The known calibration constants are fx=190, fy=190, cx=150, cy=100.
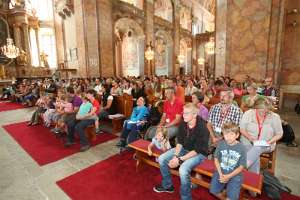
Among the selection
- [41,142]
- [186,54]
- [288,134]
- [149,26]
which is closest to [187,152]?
[288,134]

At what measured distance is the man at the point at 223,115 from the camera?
10.3 feet

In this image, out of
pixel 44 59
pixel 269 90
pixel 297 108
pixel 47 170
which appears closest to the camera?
pixel 47 170

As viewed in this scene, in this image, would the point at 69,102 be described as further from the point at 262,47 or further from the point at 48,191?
the point at 262,47

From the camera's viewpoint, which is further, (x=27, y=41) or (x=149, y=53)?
(x=27, y=41)

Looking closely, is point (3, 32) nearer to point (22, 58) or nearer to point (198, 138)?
point (22, 58)

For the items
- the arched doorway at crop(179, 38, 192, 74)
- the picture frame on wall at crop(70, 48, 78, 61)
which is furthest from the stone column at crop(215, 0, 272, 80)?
the arched doorway at crop(179, 38, 192, 74)

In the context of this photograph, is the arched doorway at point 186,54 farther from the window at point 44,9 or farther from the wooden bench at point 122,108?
the wooden bench at point 122,108

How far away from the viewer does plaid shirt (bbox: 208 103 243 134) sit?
10.3ft

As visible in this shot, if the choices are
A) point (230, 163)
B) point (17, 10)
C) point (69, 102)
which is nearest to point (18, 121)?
point (69, 102)

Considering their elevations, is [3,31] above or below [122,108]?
above

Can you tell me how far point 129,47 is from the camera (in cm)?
1808

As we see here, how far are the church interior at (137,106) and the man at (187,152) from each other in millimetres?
18

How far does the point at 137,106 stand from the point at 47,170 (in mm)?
2133

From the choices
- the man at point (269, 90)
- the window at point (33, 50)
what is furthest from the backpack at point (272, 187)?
the window at point (33, 50)
